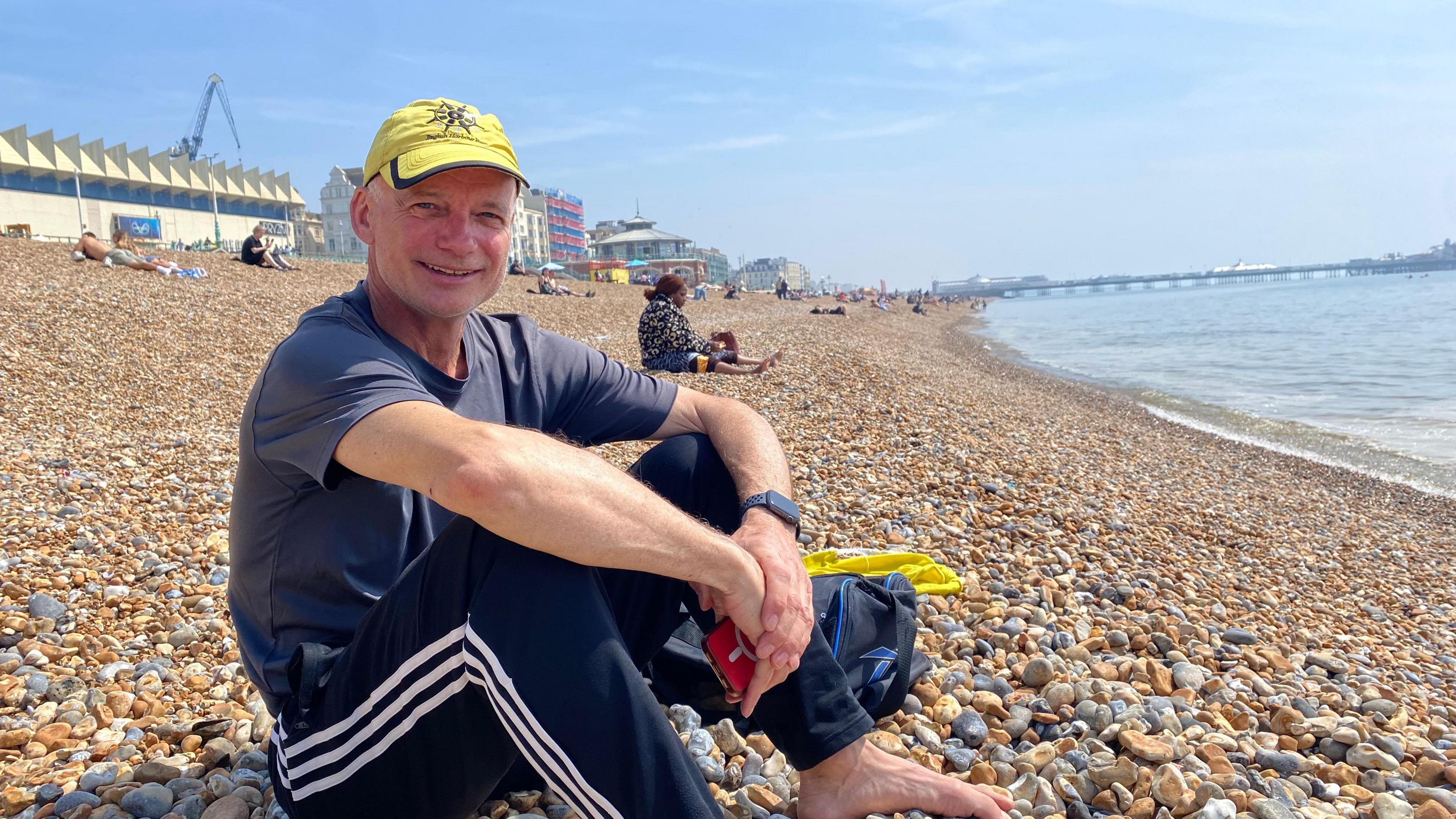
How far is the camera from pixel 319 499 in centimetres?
175

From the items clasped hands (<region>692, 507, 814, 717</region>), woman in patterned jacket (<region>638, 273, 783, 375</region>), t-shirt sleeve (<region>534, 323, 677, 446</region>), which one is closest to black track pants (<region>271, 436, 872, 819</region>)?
clasped hands (<region>692, 507, 814, 717</region>)

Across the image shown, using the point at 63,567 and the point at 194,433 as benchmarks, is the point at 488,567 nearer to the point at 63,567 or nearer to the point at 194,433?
the point at 63,567

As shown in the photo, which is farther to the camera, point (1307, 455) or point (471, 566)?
point (1307, 455)

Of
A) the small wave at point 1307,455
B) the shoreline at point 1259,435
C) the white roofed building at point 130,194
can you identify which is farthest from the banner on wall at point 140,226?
the small wave at point 1307,455

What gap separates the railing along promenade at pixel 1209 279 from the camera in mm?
146250

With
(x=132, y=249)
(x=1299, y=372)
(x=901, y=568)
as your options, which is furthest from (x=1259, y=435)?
(x=132, y=249)

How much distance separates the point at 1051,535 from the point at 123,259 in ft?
54.3

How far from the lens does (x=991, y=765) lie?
2250 millimetres

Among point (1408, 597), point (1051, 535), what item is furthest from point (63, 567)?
point (1408, 597)

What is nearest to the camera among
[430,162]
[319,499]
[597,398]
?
[319,499]

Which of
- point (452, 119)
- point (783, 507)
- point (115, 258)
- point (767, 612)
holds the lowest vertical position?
point (767, 612)

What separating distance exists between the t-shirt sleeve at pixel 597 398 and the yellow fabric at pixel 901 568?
44.6 inches

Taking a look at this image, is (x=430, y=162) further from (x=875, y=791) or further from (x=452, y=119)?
(x=875, y=791)

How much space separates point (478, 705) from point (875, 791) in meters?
0.90
